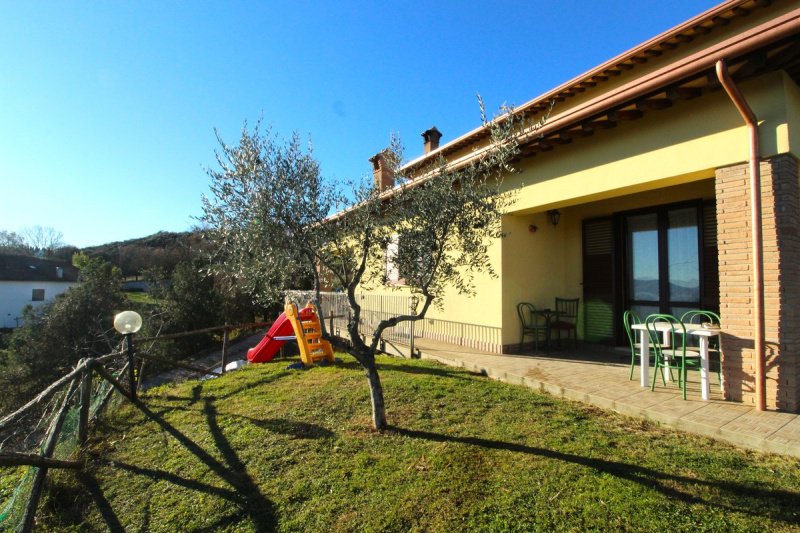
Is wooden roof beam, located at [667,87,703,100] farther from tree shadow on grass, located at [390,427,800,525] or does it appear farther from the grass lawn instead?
tree shadow on grass, located at [390,427,800,525]

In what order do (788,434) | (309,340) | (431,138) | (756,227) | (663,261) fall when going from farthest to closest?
1. (431,138)
2. (309,340)
3. (663,261)
4. (756,227)
5. (788,434)

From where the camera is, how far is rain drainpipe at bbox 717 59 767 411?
4148 mm

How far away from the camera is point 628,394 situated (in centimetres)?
484

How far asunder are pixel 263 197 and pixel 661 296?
7003 mm

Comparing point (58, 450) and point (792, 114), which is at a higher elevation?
point (792, 114)

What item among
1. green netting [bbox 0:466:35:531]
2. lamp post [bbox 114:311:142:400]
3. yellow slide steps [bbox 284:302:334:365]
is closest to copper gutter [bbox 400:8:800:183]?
green netting [bbox 0:466:35:531]

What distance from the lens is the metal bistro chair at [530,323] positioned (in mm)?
7641

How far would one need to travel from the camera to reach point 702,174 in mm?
4957

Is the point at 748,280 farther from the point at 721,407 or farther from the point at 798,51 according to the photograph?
the point at 798,51

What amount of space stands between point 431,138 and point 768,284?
10316mm

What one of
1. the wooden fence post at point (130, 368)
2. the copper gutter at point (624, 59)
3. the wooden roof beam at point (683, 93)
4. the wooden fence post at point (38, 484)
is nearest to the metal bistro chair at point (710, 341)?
the wooden roof beam at point (683, 93)

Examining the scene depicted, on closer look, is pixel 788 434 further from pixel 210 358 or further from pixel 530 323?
pixel 210 358

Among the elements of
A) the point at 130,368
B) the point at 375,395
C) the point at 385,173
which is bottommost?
the point at 130,368

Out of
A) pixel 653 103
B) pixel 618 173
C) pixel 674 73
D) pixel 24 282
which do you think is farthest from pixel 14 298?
pixel 674 73
